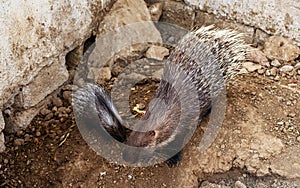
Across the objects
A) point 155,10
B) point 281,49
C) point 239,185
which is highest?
point 155,10

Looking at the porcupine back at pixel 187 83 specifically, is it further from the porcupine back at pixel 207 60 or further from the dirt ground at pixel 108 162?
the dirt ground at pixel 108 162

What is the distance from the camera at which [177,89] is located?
3266 mm

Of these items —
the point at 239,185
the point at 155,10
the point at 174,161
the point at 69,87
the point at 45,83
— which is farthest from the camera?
the point at 155,10

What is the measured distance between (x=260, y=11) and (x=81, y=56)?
1.45 meters

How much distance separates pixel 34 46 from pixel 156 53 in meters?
1.11

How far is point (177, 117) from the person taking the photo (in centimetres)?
328

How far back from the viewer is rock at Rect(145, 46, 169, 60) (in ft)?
13.3

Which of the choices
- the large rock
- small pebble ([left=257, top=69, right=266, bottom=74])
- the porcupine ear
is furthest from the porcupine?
the large rock

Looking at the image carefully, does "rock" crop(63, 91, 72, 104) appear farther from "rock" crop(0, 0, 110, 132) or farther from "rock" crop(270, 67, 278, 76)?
Result: "rock" crop(270, 67, 278, 76)

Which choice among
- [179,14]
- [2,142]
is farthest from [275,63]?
[2,142]

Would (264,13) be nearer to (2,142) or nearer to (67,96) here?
(67,96)

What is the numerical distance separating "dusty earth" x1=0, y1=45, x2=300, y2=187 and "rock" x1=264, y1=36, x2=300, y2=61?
0.47m

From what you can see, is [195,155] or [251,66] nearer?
[195,155]

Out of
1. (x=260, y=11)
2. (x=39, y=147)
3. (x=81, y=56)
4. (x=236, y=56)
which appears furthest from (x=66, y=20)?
(x=260, y=11)
